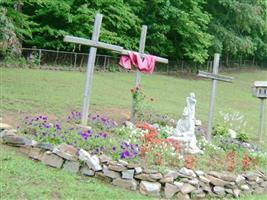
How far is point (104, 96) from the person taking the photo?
1493cm

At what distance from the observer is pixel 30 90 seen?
43.1 ft

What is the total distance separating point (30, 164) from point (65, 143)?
814 mm

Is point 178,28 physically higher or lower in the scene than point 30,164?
higher

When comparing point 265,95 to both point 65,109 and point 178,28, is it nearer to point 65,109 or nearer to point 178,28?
point 65,109

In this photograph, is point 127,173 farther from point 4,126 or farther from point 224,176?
point 4,126

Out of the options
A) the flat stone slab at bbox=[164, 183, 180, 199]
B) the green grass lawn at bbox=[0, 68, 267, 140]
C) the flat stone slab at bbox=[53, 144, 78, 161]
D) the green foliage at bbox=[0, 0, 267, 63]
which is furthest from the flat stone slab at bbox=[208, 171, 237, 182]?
the green foliage at bbox=[0, 0, 267, 63]

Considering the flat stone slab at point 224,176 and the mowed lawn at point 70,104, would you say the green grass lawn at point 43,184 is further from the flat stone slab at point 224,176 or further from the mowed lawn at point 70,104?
the flat stone slab at point 224,176

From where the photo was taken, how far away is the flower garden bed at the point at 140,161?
6.87m

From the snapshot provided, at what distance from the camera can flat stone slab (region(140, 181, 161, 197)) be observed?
22.2ft

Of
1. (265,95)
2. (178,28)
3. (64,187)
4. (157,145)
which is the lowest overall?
(64,187)

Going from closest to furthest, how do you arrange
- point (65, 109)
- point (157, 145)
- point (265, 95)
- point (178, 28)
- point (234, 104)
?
1. point (157, 145)
2. point (65, 109)
3. point (265, 95)
4. point (234, 104)
5. point (178, 28)

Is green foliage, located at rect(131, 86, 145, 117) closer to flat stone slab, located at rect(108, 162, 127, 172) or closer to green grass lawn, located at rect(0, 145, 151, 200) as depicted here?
flat stone slab, located at rect(108, 162, 127, 172)

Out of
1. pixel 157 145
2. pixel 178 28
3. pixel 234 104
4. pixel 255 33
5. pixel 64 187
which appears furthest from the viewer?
pixel 255 33

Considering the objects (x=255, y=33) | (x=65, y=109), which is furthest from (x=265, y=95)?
(x=255, y=33)
